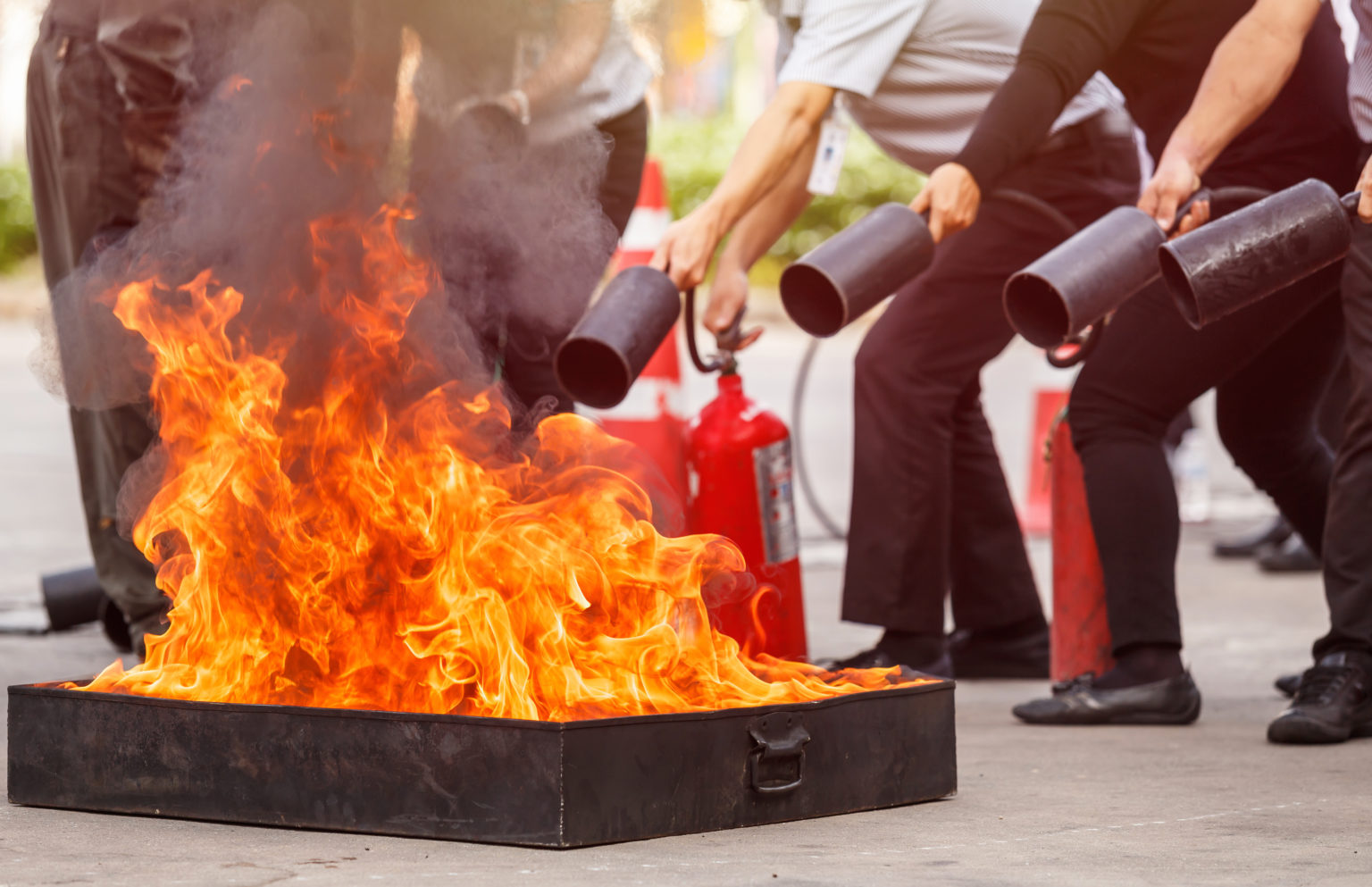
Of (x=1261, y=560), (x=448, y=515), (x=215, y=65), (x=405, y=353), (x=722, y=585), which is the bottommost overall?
(x=1261, y=560)

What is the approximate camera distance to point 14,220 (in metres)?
19.1

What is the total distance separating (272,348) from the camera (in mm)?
3072

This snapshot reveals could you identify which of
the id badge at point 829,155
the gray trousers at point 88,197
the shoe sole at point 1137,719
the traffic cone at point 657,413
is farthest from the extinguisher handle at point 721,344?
the traffic cone at point 657,413

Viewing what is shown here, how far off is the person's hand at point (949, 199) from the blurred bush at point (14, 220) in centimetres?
1678

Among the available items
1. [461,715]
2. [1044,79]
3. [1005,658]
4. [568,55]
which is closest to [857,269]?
[1044,79]

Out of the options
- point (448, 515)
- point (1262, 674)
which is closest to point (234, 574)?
point (448, 515)

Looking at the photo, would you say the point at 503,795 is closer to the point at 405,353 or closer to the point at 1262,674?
the point at 405,353

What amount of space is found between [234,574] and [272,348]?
41cm

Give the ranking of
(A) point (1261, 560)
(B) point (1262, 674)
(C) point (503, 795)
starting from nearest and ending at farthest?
(C) point (503, 795)
(B) point (1262, 674)
(A) point (1261, 560)

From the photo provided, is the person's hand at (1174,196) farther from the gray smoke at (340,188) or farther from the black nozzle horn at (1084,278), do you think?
the gray smoke at (340,188)

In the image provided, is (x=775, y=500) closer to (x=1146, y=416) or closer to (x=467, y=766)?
(x=1146, y=416)

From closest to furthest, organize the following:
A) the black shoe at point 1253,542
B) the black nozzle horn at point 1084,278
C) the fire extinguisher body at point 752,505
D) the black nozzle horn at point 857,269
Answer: the black nozzle horn at point 1084,278 < the black nozzle horn at point 857,269 < the fire extinguisher body at point 752,505 < the black shoe at point 1253,542

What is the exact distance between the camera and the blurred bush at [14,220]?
62.0 feet

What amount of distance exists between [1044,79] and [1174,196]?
0.36 m
